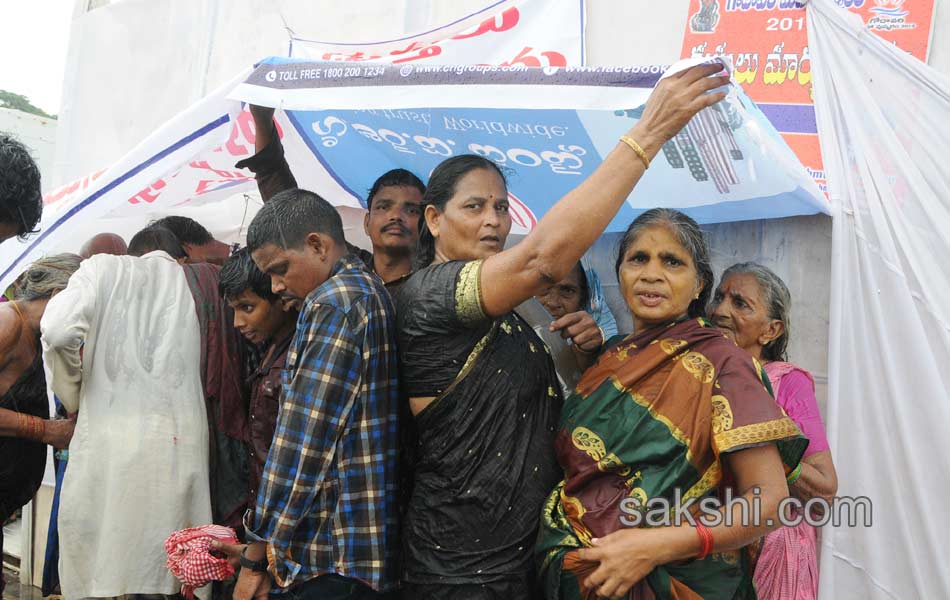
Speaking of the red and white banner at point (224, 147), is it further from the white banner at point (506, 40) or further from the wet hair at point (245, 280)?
the wet hair at point (245, 280)

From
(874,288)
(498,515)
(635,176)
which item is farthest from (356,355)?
(874,288)

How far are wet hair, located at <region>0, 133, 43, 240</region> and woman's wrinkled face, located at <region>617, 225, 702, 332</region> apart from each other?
1882 millimetres

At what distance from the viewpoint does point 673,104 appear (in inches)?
72.4

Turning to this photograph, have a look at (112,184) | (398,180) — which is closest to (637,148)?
(398,180)

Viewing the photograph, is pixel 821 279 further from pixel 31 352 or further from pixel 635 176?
pixel 31 352

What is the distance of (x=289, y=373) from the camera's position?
6.77ft

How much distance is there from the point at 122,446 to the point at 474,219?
163 cm

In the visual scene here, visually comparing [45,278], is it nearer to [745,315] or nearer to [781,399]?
[745,315]

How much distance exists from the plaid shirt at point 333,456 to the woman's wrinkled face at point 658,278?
2.37 feet

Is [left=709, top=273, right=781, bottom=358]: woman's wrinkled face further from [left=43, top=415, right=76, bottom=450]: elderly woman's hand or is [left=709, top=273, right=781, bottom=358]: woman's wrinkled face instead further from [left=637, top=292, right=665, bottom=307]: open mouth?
[left=43, top=415, right=76, bottom=450]: elderly woman's hand

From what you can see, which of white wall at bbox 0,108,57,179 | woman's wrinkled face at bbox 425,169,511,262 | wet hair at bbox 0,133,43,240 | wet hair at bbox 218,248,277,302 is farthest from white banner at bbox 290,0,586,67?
white wall at bbox 0,108,57,179

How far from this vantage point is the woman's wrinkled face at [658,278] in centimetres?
217

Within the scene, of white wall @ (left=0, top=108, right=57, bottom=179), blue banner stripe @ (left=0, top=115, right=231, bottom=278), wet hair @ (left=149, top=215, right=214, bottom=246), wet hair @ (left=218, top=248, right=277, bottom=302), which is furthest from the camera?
white wall @ (left=0, top=108, right=57, bottom=179)

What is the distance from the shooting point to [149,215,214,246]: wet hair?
3.96 metres
